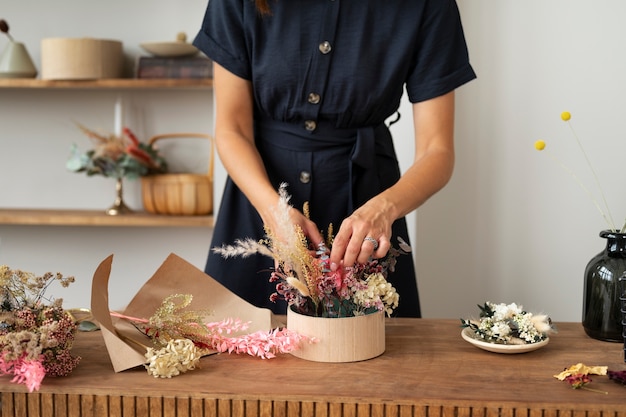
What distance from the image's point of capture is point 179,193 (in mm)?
3418

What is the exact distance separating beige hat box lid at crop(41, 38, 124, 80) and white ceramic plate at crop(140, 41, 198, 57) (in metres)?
0.19

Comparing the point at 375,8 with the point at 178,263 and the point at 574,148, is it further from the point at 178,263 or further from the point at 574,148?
the point at 574,148

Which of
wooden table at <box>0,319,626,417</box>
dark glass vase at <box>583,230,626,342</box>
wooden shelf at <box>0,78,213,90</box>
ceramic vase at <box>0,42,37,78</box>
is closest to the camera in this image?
wooden table at <box>0,319,626,417</box>

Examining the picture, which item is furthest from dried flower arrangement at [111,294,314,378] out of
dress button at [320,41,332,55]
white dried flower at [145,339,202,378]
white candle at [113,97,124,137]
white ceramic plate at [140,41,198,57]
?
white candle at [113,97,124,137]

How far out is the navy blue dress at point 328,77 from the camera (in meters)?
1.90

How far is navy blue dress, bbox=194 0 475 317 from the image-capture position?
1.90 metres

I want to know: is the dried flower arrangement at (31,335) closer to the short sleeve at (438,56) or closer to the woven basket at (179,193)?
the short sleeve at (438,56)

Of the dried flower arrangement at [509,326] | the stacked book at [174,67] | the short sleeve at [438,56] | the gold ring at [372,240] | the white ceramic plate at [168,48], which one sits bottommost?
the dried flower arrangement at [509,326]

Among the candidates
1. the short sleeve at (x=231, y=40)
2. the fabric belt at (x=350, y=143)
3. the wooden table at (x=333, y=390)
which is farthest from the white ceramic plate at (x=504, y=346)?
the short sleeve at (x=231, y=40)

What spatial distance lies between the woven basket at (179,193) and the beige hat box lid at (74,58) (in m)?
0.53

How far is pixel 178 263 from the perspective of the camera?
5.18ft

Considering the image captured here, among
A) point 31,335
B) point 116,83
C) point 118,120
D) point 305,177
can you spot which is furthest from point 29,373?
point 118,120

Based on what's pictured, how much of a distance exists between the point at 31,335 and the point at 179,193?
2.17 metres

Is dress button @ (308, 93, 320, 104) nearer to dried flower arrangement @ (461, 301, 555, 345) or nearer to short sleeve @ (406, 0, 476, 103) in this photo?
short sleeve @ (406, 0, 476, 103)
